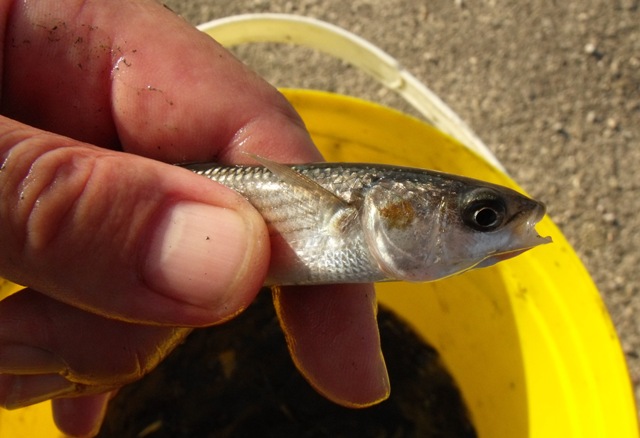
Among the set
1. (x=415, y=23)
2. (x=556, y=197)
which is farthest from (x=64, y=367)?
(x=415, y=23)

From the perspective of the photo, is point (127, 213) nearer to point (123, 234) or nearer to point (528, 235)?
point (123, 234)

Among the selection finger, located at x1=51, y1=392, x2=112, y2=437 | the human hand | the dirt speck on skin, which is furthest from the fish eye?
finger, located at x1=51, y1=392, x2=112, y2=437

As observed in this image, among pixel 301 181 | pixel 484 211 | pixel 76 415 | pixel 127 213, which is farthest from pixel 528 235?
pixel 76 415

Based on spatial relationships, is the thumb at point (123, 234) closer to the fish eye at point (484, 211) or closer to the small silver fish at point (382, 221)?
the small silver fish at point (382, 221)

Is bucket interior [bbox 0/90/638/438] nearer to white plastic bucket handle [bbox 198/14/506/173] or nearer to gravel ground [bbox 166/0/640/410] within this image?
white plastic bucket handle [bbox 198/14/506/173]

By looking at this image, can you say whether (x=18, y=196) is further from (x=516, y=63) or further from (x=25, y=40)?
(x=516, y=63)

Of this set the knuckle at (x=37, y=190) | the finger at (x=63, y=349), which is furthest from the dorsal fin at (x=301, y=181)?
the finger at (x=63, y=349)
